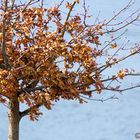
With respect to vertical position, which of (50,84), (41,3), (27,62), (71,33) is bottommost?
(50,84)

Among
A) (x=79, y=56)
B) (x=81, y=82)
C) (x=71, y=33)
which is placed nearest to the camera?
(x=79, y=56)

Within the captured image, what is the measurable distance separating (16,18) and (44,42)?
124cm

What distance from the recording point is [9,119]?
12164 mm

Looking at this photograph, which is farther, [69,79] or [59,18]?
[59,18]

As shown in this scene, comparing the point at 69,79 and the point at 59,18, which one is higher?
the point at 59,18

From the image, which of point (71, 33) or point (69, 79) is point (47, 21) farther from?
point (69, 79)

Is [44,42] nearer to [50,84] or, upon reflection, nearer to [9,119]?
[50,84]

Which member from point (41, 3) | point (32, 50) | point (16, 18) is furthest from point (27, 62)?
point (41, 3)

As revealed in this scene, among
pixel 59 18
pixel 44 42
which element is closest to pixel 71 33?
pixel 59 18

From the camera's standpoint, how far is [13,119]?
12.1 meters

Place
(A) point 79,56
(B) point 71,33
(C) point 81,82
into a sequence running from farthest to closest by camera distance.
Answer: (B) point 71,33 → (C) point 81,82 → (A) point 79,56

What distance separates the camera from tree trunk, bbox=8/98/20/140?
1198cm

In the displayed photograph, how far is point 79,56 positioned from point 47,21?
200cm

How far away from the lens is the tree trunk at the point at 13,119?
11977mm
